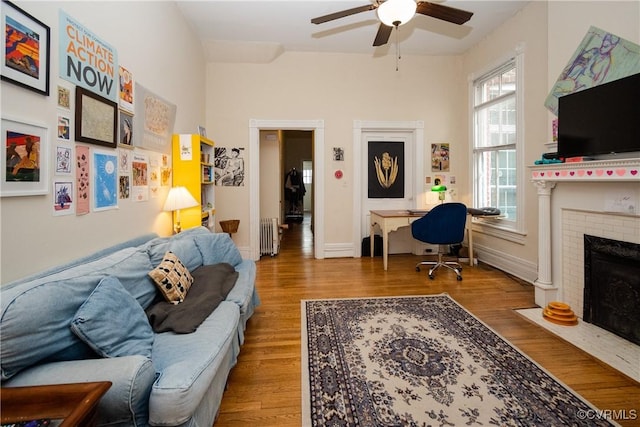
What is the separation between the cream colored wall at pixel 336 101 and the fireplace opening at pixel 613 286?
2651mm

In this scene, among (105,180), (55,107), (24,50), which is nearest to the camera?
(24,50)

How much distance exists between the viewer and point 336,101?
498cm

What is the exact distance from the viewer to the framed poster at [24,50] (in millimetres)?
1358

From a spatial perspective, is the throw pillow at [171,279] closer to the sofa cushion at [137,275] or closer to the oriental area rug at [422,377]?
the sofa cushion at [137,275]

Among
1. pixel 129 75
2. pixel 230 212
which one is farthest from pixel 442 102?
pixel 129 75

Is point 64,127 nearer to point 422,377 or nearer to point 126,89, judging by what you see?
point 126,89

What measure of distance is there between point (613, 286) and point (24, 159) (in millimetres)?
3913

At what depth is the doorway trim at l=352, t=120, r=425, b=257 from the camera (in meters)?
5.02

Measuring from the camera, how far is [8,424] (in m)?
0.90

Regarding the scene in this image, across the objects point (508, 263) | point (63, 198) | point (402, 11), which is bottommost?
point (508, 263)

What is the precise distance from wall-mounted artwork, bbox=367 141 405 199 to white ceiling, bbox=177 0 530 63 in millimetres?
1509

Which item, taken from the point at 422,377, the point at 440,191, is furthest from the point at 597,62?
the point at 422,377

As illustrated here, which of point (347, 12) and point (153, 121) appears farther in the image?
point (153, 121)

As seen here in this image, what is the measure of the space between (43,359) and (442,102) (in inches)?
221
